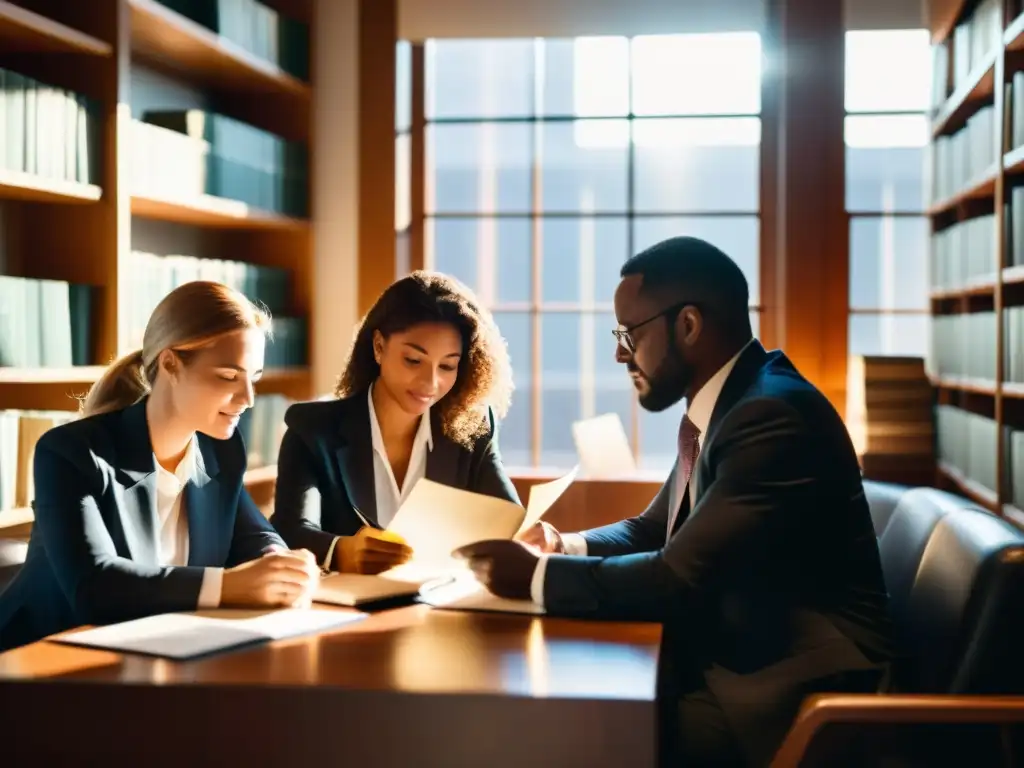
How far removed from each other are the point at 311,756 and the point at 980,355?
10.6 ft

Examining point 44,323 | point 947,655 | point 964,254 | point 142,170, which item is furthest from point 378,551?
point 964,254

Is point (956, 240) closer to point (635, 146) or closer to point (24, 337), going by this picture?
point (635, 146)

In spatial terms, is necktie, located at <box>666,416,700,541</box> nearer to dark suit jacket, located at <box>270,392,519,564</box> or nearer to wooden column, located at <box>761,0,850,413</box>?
dark suit jacket, located at <box>270,392,519,564</box>

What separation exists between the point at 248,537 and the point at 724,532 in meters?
0.92

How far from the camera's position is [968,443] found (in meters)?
4.08

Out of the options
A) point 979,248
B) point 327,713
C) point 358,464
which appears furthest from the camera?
point 979,248

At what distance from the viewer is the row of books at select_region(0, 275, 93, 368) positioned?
303 cm

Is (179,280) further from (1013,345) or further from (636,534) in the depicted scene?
(1013,345)

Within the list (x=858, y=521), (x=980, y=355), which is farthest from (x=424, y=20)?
(x=858, y=521)

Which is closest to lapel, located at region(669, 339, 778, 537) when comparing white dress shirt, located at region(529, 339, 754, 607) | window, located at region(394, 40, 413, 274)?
white dress shirt, located at region(529, 339, 754, 607)

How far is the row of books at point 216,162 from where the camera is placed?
3.74 meters

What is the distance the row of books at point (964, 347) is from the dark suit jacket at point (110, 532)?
2.56 meters

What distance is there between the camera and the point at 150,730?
4.42 feet

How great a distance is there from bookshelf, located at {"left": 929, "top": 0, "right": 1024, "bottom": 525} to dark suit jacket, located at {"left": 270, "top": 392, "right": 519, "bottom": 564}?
1.74 meters
